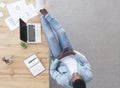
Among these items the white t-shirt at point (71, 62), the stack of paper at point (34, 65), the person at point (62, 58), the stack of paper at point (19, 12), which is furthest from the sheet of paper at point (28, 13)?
the white t-shirt at point (71, 62)

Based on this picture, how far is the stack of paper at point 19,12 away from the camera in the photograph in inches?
73.7

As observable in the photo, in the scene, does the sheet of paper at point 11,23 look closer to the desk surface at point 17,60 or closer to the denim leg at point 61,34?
the desk surface at point 17,60

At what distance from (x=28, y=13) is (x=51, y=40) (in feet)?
1.06

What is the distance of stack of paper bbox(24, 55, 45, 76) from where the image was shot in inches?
69.1

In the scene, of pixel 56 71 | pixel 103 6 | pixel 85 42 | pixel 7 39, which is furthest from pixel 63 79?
pixel 103 6

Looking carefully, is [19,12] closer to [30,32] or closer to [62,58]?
[30,32]

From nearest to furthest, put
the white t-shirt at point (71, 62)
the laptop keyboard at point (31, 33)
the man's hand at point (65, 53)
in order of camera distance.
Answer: the white t-shirt at point (71, 62) < the man's hand at point (65, 53) < the laptop keyboard at point (31, 33)

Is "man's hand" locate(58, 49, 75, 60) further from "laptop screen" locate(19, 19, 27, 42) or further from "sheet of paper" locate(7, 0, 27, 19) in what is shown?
"sheet of paper" locate(7, 0, 27, 19)

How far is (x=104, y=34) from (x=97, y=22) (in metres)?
0.15

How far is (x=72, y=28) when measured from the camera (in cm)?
264

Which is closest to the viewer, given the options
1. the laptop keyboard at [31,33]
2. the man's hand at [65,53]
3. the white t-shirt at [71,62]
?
the white t-shirt at [71,62]

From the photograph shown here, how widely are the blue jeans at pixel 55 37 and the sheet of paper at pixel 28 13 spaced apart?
0.14 metres

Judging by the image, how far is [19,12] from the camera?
190cm

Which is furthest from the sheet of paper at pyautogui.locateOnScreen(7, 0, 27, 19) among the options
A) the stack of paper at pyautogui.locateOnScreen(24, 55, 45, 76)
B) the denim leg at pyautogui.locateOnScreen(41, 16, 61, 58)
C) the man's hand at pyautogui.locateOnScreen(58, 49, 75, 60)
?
the man's hand at pyautogui.locateOnScreen(58, 49, 75, 60)
